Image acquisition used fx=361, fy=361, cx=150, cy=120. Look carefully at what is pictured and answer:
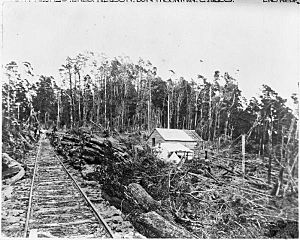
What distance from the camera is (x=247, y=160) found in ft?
9.29

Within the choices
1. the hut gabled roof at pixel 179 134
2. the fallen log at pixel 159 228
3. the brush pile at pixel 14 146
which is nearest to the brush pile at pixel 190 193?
the fallen log at pixel 159 228

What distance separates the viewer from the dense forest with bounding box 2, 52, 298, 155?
278cm

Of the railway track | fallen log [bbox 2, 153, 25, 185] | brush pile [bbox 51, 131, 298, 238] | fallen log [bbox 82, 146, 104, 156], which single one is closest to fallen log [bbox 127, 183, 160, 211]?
brush pile [bbox 51, 131, 298, 238]

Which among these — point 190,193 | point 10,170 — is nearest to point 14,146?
point 10,170

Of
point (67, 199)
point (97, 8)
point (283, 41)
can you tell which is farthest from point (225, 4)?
→ point (67, 199)

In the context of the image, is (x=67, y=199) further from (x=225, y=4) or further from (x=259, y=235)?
(x=225, y=4)

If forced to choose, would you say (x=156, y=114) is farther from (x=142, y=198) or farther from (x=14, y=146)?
(x=14, y=146)

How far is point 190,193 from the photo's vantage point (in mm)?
2881

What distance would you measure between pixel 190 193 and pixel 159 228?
380mm

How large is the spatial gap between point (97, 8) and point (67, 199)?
1567 mm

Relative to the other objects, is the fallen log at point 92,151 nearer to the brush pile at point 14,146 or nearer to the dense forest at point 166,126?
the dense forest at point 166,126

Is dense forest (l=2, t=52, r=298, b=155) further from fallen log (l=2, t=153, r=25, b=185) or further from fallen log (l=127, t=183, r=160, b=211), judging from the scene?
fallen log (l=127, t=183, r=160, b=211)

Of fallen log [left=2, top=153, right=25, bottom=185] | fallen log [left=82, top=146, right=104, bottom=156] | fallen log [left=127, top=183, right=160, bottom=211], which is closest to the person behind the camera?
fallen log [left=127, top=183, right=160, bottom=211]

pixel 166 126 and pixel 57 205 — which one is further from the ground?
pixel 166 126
